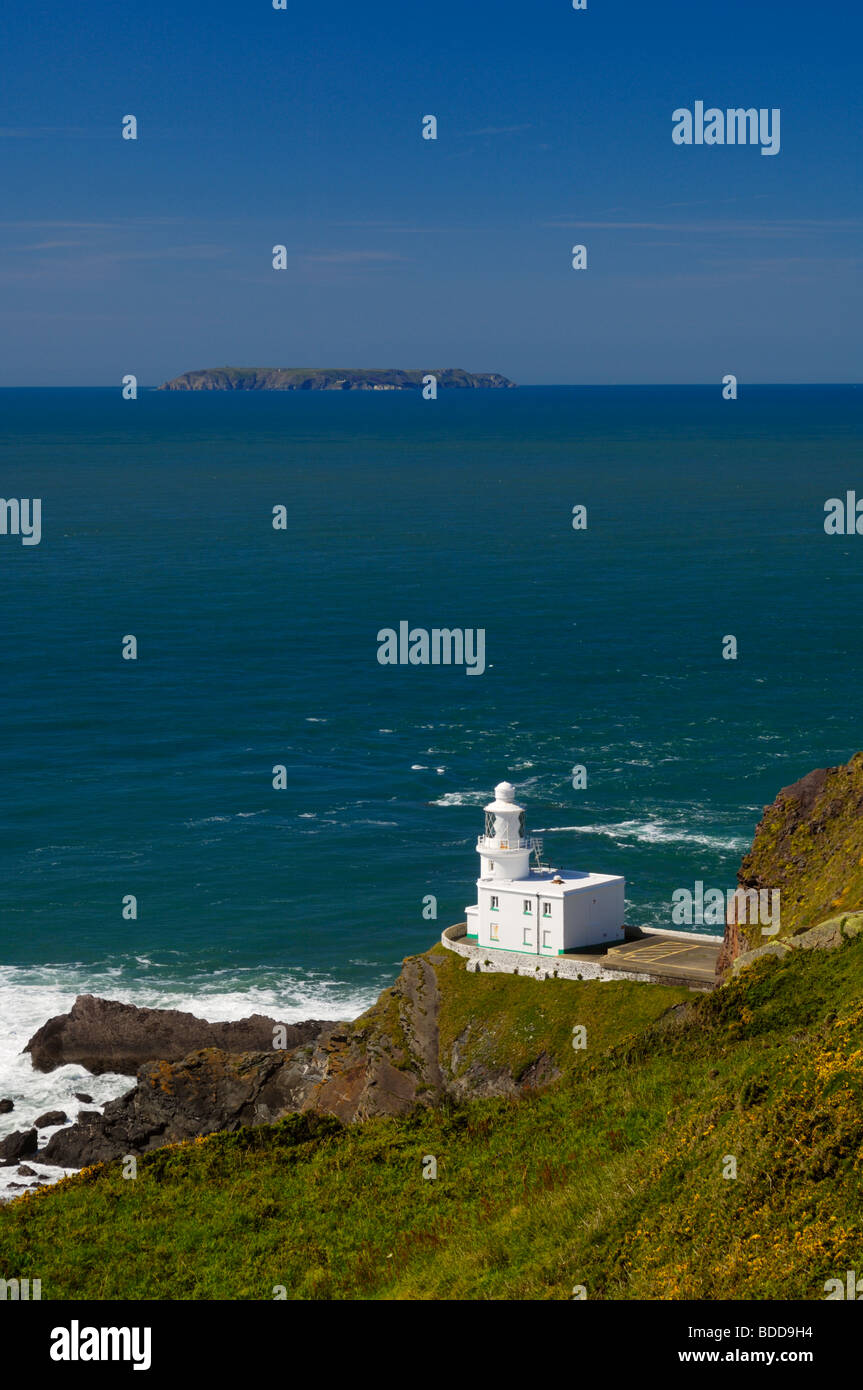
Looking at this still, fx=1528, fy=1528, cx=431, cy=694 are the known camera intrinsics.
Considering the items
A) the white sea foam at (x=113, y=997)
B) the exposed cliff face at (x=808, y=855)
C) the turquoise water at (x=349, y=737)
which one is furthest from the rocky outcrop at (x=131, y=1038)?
the exposed cliff face at (x=808, y=855)

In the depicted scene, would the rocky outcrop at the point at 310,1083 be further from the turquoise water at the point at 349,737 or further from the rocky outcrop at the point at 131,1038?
the turquoise water at the point at 349,737

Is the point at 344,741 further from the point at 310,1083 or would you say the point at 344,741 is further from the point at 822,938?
the point at 822,938

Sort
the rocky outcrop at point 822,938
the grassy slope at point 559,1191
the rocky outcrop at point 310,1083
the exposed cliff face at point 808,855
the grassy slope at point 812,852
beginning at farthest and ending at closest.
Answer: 1. the rocky outcrop at point 310,1083
2. the grassy slope at point 812,852
3. the exposed cliff face at point 808,855
4. the rocky outcrop at point 822,938
5. the grassy slope at point 559,1191

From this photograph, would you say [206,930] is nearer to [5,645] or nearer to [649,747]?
[649,747]

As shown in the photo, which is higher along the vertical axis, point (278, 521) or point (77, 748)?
point (278, 521)

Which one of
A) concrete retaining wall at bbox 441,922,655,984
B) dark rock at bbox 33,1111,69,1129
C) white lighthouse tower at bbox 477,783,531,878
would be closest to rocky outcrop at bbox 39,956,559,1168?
dark rock at bbox 33,1111,69,1129

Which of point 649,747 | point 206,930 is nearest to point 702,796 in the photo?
point 649,747
